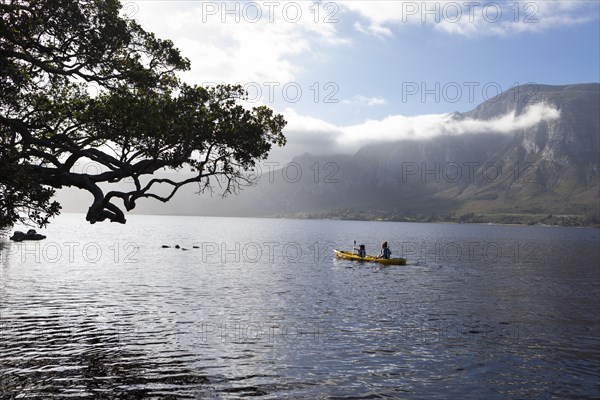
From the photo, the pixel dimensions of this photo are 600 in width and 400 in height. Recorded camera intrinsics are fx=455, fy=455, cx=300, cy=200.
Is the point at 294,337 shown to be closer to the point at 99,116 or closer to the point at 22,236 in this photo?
the point at 99,116

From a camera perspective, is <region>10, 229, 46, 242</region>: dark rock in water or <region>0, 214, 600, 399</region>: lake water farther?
<region>10, 229, 46, 242</region>: dark rock in water

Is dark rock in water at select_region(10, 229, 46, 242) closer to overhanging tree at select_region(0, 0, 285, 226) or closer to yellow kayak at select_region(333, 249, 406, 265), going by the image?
yellow kayak at select_region(333, 249, 406, 265)

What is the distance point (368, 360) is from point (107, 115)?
17280 mm

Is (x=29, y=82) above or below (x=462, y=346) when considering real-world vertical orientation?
above

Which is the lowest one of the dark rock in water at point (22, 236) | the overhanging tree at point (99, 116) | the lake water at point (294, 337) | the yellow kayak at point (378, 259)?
the lake water at point (294, 337)

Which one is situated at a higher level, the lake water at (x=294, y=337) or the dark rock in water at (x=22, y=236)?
the dark rock in water at (x=22, y=236)

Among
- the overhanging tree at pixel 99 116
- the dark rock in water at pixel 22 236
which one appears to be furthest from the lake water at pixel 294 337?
the dark rock in water at pixel 22 236

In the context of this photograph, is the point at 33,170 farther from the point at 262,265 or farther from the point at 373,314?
the point at 262,265

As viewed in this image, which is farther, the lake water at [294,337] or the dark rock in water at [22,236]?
the dark rock in water at [22,236]

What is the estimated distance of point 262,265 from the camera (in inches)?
2921

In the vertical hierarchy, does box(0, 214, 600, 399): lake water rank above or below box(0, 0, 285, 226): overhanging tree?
below

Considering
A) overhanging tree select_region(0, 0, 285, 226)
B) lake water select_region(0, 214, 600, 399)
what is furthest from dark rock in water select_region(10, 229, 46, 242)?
overhanging tree select_region(0, 0, 285, 226)

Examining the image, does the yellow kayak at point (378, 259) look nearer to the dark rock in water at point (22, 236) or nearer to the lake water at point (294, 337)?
the lake water at point (294, 337)

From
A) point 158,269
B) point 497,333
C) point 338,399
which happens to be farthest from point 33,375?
point 158,269
